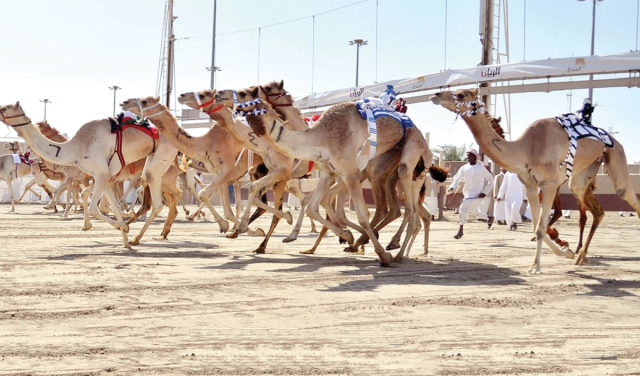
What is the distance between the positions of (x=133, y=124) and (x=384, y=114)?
15.2 feet

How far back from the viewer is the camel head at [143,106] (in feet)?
39.8

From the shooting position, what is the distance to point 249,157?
1347 cm

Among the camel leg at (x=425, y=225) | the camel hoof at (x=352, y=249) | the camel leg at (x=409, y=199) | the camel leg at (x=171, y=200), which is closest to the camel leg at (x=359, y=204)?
the camel leg at (x=409, y=199)

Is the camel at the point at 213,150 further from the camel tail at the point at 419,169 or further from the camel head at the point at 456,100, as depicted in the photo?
the camel head at the point at 456,100

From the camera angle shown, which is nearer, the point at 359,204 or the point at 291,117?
the point at 359,204

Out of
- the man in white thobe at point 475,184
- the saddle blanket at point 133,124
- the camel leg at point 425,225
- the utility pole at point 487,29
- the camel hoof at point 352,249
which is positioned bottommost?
the camel hoof at point 352,249

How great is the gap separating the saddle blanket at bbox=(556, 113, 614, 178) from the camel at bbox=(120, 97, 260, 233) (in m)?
5.62

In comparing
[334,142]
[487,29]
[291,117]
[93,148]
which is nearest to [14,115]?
[93,148]

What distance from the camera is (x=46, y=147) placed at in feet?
39.3

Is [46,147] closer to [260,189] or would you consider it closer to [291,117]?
[260,189]

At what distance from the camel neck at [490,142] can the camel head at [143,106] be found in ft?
17.0

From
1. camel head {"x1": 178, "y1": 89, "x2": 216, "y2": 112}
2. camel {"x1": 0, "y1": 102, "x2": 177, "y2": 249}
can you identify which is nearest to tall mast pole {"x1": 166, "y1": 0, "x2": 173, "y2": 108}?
camel {"x1": 0, "y1": 102, "x2": 177, "y2": 249}

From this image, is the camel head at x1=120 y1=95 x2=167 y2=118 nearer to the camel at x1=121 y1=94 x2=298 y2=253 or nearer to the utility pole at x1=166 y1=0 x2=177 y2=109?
the camel at x1=121 y1=94 x2=298 y2=253

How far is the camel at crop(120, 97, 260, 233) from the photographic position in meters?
12.5
